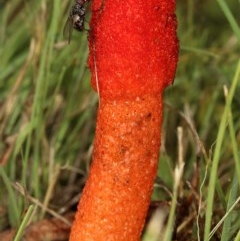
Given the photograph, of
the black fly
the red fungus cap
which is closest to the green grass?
the black fly

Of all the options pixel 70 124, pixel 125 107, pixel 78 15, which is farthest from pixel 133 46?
pixel 70 124

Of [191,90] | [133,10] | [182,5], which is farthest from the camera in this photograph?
[182,5]

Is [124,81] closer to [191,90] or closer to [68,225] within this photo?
[68,225]

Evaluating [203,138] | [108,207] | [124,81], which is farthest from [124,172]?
[203,138]

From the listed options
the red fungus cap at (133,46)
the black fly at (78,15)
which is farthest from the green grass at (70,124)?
the red fungus cap at (133,46)

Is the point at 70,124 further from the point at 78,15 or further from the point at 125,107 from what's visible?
the point at 125,107
